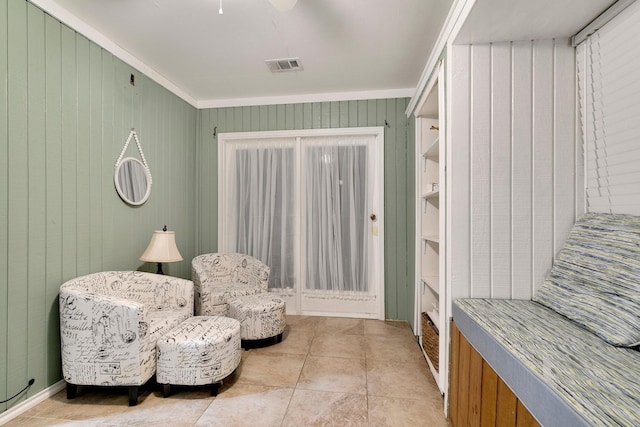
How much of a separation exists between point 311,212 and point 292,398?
202 cm

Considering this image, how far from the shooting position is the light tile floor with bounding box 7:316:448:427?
1680 mm

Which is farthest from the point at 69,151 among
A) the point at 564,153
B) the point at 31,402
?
the point at 564,153

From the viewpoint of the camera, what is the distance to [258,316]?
2.55m

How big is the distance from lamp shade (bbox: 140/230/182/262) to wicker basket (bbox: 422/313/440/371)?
217 cm

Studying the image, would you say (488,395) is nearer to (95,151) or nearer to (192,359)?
(192,359)

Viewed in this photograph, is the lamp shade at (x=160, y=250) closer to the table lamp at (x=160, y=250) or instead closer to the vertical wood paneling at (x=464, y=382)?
the table lamp at (x=160, y=250)

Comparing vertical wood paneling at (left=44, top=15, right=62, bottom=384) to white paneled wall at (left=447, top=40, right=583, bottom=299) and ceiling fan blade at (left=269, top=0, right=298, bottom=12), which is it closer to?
ceiling fan blade at (left=269, top=0, right=298, bottom=12)

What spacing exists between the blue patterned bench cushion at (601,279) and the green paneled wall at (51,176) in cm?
286

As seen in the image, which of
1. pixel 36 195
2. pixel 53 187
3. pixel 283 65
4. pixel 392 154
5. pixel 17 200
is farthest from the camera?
pixel 392 154

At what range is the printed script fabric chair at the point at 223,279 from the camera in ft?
9.01

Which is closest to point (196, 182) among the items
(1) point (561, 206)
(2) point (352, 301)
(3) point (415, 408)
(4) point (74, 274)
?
(4) point (74, 274)

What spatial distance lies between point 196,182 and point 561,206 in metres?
3.51

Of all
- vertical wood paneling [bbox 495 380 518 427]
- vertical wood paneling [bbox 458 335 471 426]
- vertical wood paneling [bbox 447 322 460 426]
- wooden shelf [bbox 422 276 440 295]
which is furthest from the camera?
wooden shelf [bbox 422 276 440 295]

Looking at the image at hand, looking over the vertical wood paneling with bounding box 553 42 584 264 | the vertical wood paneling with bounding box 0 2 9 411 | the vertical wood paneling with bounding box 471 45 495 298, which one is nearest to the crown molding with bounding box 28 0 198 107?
the vertical wood paneling with bounding box 0 2 9 411
